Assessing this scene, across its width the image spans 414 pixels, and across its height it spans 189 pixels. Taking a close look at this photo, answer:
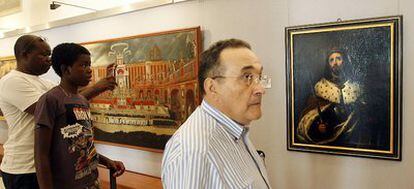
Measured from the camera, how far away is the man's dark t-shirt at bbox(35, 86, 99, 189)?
1682mm

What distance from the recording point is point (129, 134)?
3.04 metres

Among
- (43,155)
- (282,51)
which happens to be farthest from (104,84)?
(282,51)

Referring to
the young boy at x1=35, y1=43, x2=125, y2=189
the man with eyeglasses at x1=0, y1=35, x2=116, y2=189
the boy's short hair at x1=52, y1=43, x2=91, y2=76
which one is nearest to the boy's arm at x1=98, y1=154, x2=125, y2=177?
the young boy at x1=35, y1=43, x2=125, y2=189

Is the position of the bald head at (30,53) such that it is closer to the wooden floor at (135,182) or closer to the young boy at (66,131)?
the young boy at (66,131)

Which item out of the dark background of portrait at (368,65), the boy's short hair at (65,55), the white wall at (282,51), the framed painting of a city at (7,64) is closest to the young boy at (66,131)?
the boy's short hair at (65,55)

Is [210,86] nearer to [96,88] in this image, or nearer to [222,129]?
[222,129]

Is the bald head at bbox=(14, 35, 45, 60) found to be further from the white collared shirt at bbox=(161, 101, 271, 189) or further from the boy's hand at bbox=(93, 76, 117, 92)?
the white collared shirt at bbox=(161, 101, 271, 189)

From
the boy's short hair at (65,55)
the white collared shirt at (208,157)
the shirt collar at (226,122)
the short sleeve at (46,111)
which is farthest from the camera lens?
the boy's short hair at (65,55)

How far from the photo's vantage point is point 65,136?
1.72 m

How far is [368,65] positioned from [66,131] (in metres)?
1.70

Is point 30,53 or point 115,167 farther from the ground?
point 30,53

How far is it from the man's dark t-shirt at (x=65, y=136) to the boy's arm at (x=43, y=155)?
0.03 metres

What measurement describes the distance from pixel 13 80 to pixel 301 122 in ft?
5.85

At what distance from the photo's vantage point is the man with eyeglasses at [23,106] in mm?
1943
